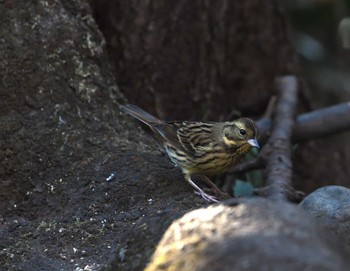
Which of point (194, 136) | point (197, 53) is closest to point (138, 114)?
point (194, 136)

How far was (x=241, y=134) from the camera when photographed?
19.0 ft

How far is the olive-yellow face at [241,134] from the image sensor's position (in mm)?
5742

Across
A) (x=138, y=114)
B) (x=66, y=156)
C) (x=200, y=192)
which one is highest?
(x=138, y=114)

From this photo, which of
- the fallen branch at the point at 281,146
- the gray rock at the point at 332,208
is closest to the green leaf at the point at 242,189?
the fallen branch at the point at 281,146

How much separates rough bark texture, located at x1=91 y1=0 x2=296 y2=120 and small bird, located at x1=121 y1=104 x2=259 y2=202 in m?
1.01

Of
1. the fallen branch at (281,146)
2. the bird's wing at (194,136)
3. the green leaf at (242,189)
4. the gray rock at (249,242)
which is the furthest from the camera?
the green leaf at (242,189)

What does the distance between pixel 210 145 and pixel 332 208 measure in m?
1.18

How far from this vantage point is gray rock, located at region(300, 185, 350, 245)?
470 centimetres

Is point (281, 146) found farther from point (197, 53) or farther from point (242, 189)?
point (197, 53)

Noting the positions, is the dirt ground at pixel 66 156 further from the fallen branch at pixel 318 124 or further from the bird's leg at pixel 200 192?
the fallen branch at pixel 318 124

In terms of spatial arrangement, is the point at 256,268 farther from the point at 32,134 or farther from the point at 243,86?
the point at 243,86

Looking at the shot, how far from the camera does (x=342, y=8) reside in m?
9.59

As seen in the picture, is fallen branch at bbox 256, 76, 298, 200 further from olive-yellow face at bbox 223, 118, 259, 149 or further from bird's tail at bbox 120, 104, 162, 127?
bird's tail at bbox 120, 104, 162, 127

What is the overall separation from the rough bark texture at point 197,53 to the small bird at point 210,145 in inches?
39.6
